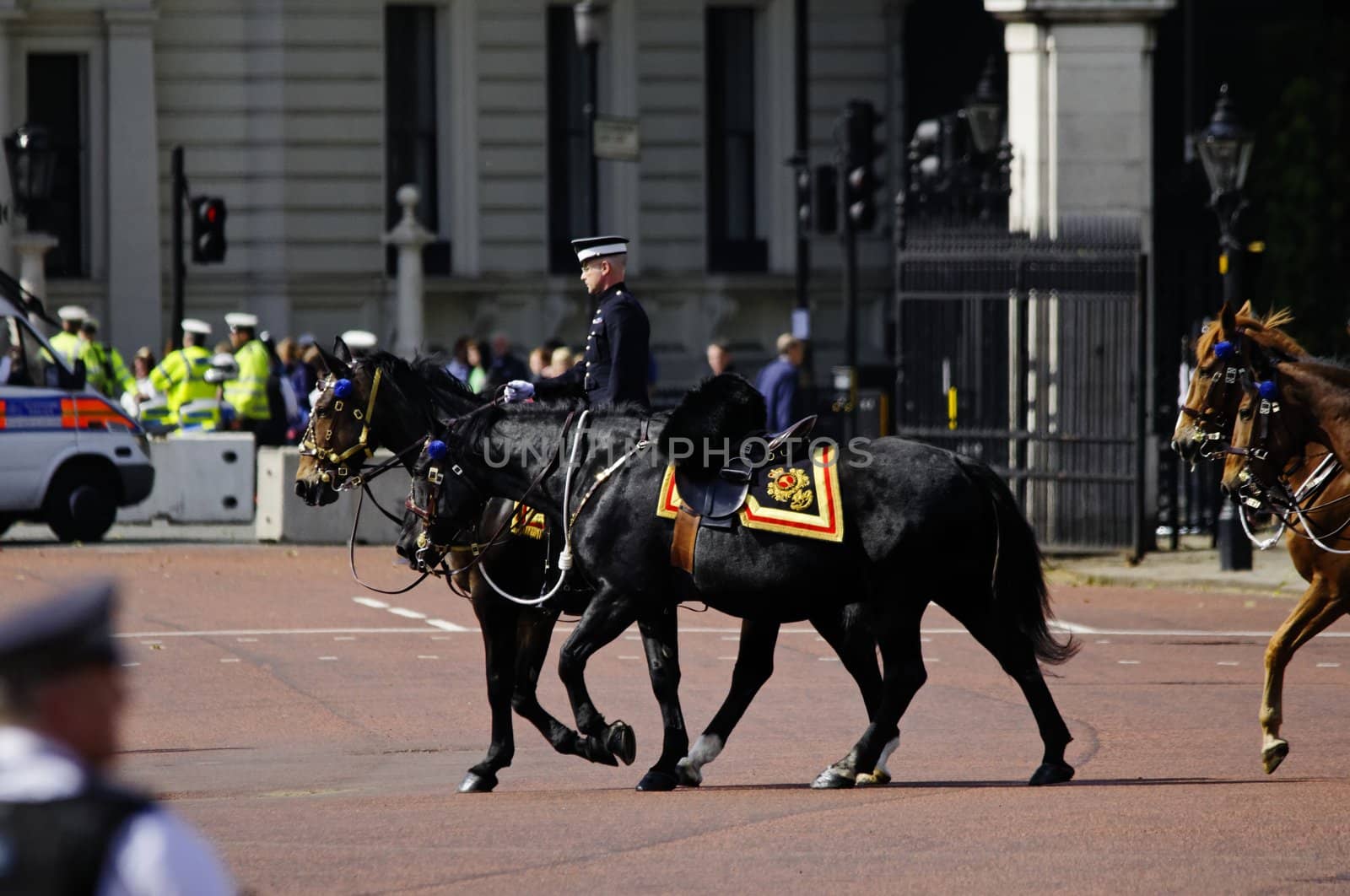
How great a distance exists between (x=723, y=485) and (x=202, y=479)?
14.4 metres

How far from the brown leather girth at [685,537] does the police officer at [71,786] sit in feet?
20.3

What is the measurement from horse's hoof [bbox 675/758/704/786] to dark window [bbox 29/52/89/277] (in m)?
24.4

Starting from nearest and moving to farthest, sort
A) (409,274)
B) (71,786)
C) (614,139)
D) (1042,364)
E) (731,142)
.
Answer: (71,786), (1042,364), (614,139), (409,274), (731,142)

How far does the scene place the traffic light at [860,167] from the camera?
78.0 ft

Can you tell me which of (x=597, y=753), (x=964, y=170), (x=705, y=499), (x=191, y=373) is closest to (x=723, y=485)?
(x=705, y=499)

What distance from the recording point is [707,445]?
31.0ft

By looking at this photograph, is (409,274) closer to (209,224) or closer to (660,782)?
(209,224)

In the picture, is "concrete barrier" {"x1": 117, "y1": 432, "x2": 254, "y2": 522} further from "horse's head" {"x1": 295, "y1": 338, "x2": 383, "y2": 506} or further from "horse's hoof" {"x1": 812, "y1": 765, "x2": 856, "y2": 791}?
"horse's hoof" {"x1": 812, "y1": 765, "x2": 856, "y2": 791}

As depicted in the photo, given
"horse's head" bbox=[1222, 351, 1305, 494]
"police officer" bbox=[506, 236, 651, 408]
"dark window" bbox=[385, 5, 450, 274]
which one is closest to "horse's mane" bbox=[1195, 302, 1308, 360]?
"horse's head" bbox=[1222, 351, 1305, 494]

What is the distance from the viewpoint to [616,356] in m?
10.5

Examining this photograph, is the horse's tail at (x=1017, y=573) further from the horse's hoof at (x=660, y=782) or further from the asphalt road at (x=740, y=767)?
the horse's hoof at (x=660, y=782)

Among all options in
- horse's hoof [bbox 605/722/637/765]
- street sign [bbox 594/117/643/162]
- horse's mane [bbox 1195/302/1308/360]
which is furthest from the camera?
street sign [bbox 594/117/643/162]

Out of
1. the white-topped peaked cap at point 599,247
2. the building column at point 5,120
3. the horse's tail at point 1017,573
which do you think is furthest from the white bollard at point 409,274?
the horse's tail at point 1017,573

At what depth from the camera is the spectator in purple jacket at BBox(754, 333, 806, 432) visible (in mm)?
21219
